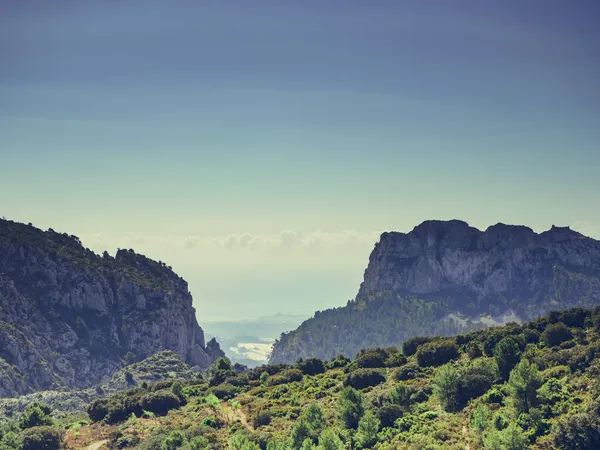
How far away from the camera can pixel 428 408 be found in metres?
95.4

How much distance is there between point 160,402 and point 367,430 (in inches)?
1912

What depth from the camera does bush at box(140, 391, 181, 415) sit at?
119250 millimetres

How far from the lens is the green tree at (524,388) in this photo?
8412 centimetres

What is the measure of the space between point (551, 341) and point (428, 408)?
99.0 ft

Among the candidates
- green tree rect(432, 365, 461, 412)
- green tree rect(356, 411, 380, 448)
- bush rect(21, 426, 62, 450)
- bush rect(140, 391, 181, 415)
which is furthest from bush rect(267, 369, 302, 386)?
green tree rect(356, 411, 380, 448)

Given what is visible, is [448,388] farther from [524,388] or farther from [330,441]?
[330,441]

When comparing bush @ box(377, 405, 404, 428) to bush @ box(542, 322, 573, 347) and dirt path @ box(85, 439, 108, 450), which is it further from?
dirt path @ box(85, 439, 108, 450)

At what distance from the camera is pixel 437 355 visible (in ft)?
399

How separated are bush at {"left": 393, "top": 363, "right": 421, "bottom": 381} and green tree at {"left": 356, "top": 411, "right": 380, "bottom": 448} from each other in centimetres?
2467

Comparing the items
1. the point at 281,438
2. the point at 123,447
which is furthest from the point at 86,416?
the point at 281,438

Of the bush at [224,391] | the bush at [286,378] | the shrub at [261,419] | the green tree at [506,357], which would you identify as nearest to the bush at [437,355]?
the green tree at [506,357]

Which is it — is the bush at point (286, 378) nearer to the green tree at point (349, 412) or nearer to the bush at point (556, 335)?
the green tree at point (349, 412)

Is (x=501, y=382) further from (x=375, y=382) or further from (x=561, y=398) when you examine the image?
(x=375, y=382)

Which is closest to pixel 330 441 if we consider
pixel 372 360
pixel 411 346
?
pixel 372 360
